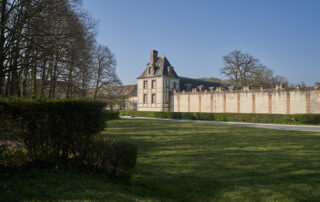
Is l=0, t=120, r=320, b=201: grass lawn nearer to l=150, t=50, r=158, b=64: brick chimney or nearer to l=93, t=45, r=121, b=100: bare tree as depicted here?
l=93, t=45, r=121, b=100: bare tree

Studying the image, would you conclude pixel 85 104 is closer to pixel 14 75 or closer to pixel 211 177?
pixel 211 177

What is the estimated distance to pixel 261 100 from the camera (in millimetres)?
31109

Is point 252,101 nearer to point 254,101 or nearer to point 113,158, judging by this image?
point 254,101

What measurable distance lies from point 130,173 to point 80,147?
1.30 m

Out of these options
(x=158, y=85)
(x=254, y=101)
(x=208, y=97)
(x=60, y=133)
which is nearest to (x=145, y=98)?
(x=158, y=85)

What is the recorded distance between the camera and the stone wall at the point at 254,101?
2725 centimetres

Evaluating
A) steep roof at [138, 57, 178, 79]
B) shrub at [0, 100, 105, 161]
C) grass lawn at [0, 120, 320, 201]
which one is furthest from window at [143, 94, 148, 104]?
shrub at [0, 100, 105, 161]

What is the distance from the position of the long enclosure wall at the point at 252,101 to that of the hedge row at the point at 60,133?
28.1 m

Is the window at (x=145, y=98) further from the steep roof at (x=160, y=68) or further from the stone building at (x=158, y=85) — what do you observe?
the steep roof at (x=160, y=68)

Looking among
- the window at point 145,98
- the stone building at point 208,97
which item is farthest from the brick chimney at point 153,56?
the window at point 145,98

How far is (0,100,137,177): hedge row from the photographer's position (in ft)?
15.9

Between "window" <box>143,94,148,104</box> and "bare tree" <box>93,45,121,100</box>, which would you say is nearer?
"bare tree" <box>93,45,121,100</box>

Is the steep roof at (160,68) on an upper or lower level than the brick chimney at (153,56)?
lower

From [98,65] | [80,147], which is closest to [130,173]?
[80,147]
